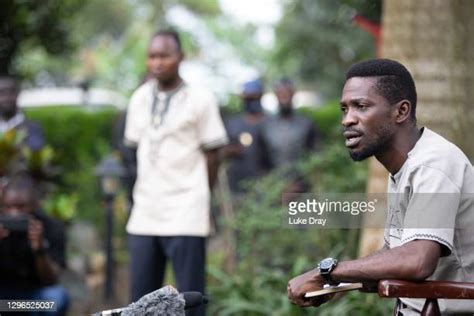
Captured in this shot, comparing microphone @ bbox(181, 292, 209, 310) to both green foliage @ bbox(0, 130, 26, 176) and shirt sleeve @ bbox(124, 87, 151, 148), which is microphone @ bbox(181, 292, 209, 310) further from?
green foliage @ bbox(0, 130, 26, 176)

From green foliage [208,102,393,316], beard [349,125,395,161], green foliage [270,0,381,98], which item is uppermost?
green foliage [270,0,381,98]

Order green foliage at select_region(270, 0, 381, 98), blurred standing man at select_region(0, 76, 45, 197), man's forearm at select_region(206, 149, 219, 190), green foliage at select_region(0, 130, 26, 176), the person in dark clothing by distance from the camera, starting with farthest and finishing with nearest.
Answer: green foliage at select_region(270, 0, 381, 98)
blurred standing man at select_region(0, 76, 45, 197)
green foliage at select_region(0, 130, 26, 176)
man's forearm at select_region(206, 149, 219, 190)
the person in dark clothing

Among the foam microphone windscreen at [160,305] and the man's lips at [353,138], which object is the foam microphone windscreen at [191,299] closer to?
the foam microphone windscreen at [160,305]

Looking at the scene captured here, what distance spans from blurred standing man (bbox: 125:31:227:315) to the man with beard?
2187mm

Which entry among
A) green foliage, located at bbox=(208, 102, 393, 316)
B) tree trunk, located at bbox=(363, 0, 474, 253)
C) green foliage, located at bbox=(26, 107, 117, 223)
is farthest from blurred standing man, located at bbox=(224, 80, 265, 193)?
tree trunk, located at bbox=(363, 0, 474, 253)

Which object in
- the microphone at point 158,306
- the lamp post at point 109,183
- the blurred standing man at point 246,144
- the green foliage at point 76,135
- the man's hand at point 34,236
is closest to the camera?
the microphone at point 158,306

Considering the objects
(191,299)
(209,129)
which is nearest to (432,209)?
(191,299)

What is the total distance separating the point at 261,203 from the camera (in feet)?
27.0

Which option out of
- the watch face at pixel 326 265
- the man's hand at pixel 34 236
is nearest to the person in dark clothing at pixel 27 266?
the man's hand at pixel 34 236

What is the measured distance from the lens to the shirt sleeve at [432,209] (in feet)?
11.1

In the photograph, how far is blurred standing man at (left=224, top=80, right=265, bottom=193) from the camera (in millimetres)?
9961

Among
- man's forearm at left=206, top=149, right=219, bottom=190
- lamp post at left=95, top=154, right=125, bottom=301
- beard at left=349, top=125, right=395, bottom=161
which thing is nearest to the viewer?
A: beard at left=349, top=125, right=395, bottom=161

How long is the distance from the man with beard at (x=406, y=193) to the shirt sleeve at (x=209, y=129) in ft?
7.54

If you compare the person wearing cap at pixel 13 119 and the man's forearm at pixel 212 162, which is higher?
the person wearing cap at pixel 13 119
